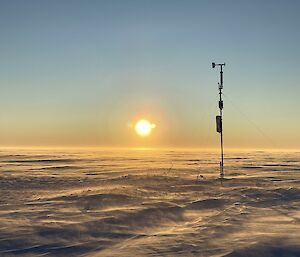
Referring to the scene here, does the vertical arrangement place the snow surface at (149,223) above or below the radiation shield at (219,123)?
below

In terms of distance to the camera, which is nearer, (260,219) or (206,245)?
(206,245)

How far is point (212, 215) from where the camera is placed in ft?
37.2

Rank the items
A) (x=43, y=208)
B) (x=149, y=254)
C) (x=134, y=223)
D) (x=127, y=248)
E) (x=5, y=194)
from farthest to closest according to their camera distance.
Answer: (x=5, y=194) → (x=43, y=208) → (x=134, y=223) → (x=127, y=248) → (x=149, y=254)

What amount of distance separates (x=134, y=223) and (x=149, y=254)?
120 inches

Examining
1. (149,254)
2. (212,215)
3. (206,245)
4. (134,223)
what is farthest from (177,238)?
(212,215)

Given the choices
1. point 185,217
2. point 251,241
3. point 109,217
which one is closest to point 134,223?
point 109,217

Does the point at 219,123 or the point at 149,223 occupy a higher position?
the point at 219,123

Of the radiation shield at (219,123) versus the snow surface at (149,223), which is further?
the radiation shield at (219,123)

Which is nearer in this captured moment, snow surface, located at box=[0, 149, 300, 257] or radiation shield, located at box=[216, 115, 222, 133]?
snow surface, located at box=[0, 149, 300, 257]

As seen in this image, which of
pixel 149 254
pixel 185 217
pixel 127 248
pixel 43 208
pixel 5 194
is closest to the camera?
pixel 149 254

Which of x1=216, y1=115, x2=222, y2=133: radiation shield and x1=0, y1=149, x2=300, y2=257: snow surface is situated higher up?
x1=216, y1=115, x2=222, y2=133: radiation shield

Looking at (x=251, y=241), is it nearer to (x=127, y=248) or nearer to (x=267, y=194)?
(x=127, y=248)

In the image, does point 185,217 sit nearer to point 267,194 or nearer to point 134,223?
point 134,223

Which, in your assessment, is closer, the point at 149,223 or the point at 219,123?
the point at 149,223
